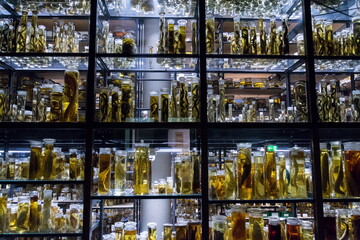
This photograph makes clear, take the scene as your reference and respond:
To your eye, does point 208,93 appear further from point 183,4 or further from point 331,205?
point 331,205

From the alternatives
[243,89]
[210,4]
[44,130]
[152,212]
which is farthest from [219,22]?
[152,212]

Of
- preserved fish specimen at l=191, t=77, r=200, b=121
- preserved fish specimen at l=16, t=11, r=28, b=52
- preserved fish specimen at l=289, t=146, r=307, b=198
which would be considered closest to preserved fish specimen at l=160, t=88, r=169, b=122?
preserved fish specimen at l=191, t=77, r=200, b=121

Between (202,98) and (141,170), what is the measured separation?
588 millimetres

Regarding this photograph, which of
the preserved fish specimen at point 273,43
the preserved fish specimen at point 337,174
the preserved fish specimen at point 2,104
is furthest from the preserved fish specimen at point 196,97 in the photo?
the preserved fish specimen at point 2,104

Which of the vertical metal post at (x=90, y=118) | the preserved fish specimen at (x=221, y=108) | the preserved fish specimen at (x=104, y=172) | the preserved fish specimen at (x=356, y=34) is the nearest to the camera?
the vertical metal post at (x=90, y=118)

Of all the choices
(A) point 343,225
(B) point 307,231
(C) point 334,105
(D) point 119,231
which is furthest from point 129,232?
(C) point 334,105

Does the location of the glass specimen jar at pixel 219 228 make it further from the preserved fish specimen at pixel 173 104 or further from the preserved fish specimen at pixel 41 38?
the preserved fish specimen at pixel 41 38

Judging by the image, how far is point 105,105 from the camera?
6.34ft

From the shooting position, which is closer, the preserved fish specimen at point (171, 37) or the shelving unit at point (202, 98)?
the shelving unit at point (202, 98)

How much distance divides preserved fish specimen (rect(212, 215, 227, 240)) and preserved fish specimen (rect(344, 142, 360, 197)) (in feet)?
Result: 2.71

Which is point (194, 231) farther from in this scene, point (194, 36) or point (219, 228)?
point (194, 36)

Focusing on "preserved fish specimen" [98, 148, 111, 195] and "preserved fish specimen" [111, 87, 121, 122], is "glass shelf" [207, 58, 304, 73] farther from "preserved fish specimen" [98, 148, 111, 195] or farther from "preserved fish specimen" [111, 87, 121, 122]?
"preserved fish specimen" [98, 148, 111, 195]

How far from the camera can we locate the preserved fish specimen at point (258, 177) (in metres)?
1.91

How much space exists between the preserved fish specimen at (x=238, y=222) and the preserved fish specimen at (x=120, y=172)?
70 cm
